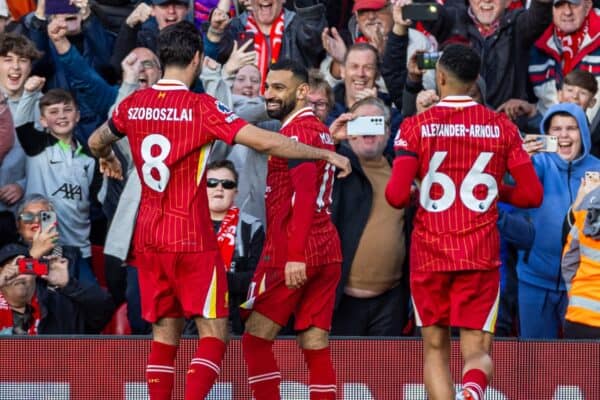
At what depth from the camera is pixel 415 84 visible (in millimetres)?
11555

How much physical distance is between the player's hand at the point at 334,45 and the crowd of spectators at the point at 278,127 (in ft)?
0.05

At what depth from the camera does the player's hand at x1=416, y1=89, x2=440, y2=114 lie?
11266 mm

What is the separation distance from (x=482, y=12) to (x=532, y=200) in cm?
416

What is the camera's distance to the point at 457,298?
8.77 metres

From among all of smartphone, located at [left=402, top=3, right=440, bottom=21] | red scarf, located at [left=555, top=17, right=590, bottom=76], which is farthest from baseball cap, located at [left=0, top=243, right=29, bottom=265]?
red scarf, located at [left=555, top=17, right=590, bottom=76]

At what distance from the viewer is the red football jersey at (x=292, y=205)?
9148 millimetres

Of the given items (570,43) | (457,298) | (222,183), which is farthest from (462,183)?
(570,43)

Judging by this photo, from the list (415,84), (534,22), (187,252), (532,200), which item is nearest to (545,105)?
(534,22)

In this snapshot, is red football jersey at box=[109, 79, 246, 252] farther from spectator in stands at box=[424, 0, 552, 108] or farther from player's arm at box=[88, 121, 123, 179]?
spectator in stands at box=[424, 0, 552, 108]

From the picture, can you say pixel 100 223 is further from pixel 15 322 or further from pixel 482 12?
pixel 482 12

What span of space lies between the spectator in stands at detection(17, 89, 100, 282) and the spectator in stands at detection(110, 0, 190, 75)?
1.17 meters

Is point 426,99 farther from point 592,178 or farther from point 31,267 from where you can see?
point 31,267

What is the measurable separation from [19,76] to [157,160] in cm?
363

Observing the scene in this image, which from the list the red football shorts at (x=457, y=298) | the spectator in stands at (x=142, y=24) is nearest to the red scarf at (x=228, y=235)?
the red football shorts at (x=457, y=298)
